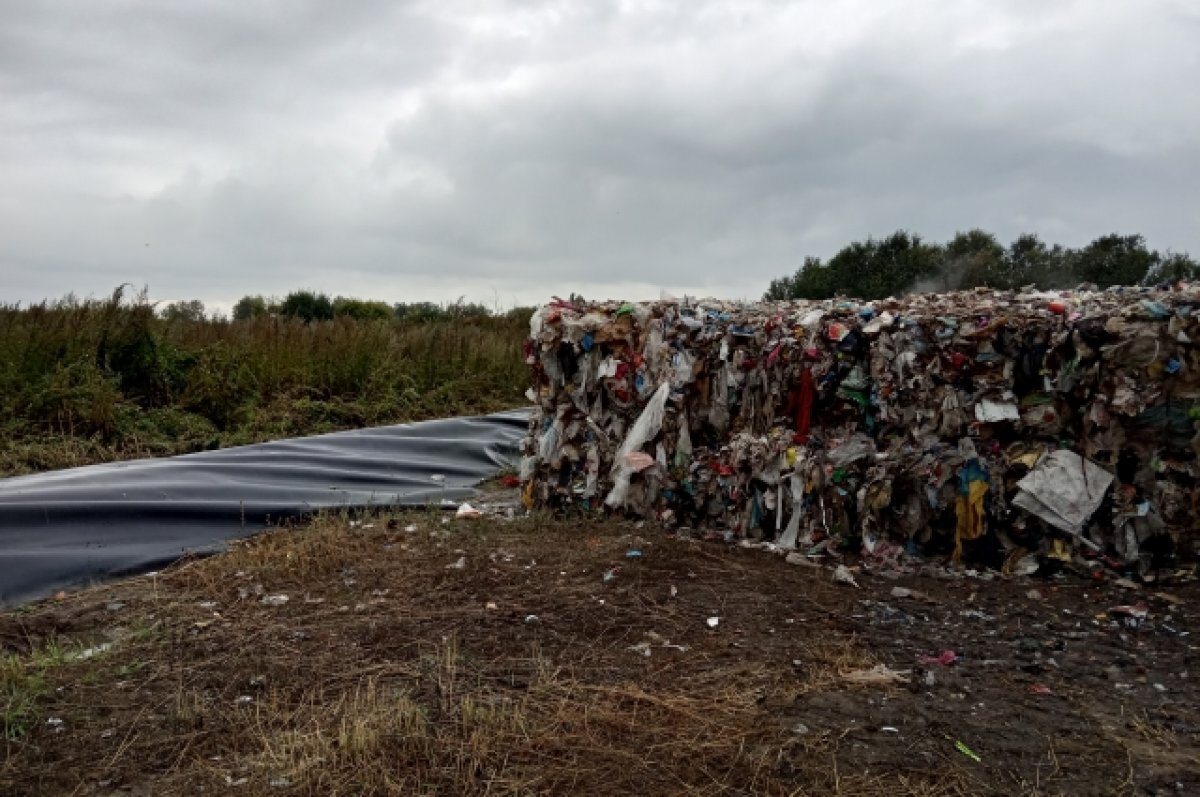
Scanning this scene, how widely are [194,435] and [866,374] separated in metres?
6.61

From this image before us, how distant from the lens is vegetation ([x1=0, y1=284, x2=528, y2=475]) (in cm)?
747

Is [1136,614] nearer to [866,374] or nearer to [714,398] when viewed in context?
[866,374]

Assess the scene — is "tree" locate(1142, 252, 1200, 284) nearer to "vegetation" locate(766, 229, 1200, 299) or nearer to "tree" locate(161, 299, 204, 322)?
"vegetation" locate(766, 229, 1200, 299)

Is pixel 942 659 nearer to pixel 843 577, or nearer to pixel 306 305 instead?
pixel 843 577

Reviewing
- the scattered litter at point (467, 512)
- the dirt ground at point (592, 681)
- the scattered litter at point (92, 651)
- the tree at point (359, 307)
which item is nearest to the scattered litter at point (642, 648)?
the dirt ground at point (592, 681)

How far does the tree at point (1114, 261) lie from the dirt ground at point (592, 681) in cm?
1138

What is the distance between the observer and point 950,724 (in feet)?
8.57

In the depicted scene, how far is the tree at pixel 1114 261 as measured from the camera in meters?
13.3

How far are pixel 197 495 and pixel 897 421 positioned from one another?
14.3 feet

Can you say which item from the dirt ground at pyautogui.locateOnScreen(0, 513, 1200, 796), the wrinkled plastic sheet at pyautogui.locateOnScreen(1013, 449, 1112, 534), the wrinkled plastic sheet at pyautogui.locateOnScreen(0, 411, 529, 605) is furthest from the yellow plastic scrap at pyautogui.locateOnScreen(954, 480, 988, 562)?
the wrinkled plastic sheet at pyautogui.locateOnScreen(0, 411, 529, 605)

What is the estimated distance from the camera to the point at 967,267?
14961 millimetres

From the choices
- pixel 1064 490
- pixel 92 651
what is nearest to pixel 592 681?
pixel 92 651

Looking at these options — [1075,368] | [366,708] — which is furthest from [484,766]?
[1075,368]

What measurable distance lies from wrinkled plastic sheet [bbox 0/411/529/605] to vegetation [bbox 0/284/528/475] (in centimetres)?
152
